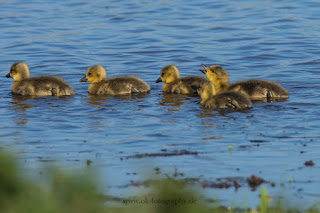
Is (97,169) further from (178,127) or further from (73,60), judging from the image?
(73,60)

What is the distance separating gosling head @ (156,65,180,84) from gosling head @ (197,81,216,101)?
1.28 meters

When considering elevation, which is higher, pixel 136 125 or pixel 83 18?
pixel 83 18

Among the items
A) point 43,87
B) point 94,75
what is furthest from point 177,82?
point 43,87

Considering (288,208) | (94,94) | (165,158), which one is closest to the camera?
(288,208)

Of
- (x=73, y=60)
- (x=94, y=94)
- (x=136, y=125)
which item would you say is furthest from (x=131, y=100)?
(x=73, y=60)

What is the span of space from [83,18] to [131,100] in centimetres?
881

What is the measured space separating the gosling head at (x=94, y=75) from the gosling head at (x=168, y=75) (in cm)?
104

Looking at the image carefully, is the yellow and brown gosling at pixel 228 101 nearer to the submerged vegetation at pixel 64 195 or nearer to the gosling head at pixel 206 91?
the gosling head at pixel 206 91

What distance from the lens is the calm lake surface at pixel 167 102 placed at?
783cm

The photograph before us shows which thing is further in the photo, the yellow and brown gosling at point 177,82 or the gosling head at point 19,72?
the gosling head at point 19,72

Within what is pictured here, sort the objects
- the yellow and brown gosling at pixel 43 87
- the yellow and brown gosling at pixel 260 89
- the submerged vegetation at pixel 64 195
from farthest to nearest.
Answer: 1. the yellow and brown gosling at pixel 43 87
2. the yellow and brown gosling at pixel 260 89
3. the submerged vegetation at pixel 64 195

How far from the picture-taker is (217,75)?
39.3ft

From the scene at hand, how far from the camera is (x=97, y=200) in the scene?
433cm

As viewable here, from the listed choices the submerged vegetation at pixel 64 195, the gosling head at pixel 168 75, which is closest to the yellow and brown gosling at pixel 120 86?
the gosling head at pixel 168 75
